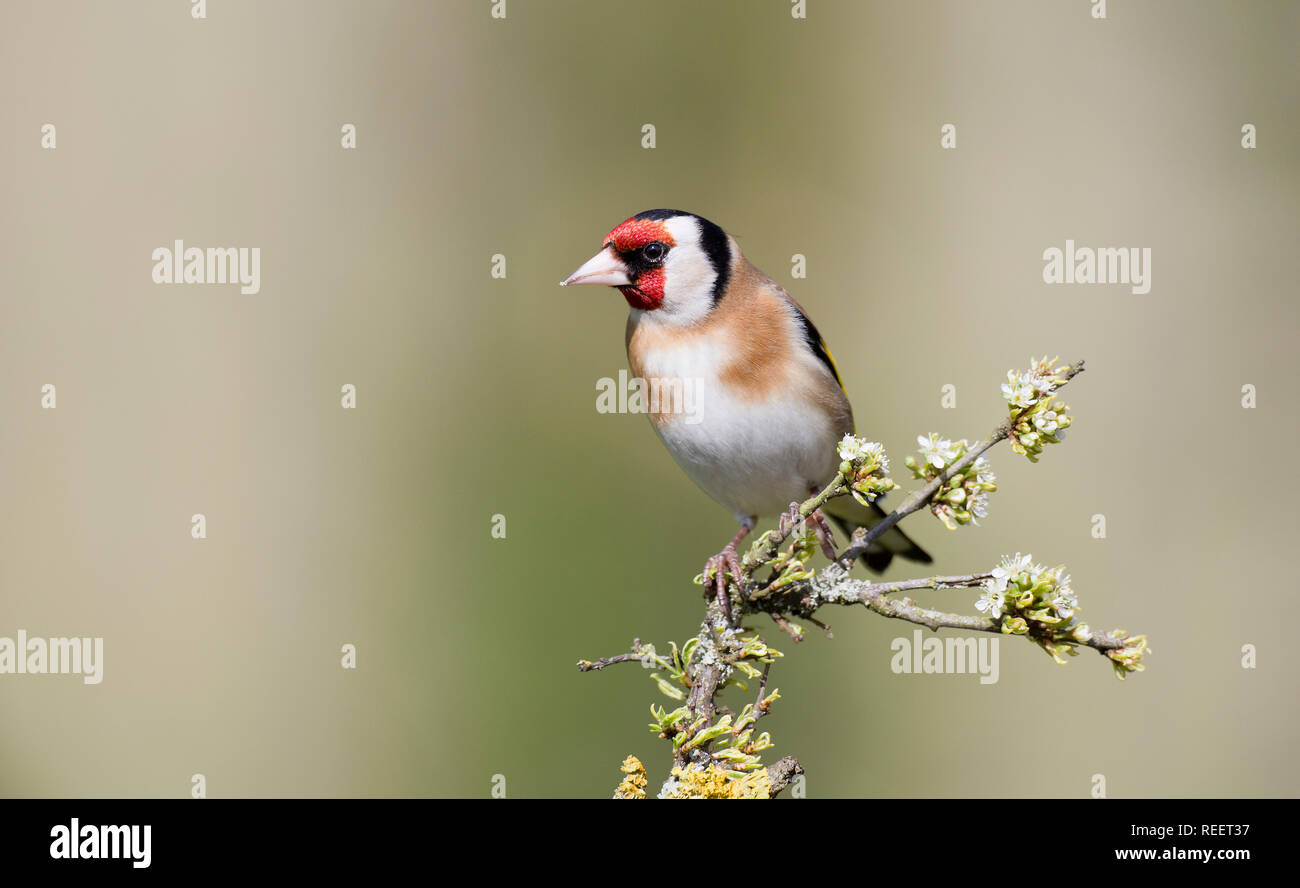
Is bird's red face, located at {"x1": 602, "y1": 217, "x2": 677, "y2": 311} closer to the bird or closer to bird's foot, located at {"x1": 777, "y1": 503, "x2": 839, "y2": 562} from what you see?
the bird

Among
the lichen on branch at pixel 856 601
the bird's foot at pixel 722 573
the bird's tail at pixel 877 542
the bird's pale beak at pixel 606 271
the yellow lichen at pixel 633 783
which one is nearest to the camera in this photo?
the lichen on branch at pixel 856 601

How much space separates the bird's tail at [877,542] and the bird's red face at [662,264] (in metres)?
0.89

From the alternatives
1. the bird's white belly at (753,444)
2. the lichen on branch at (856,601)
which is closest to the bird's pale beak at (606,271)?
the bird's white belly at (753,444)

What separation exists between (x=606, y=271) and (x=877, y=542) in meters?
1.37

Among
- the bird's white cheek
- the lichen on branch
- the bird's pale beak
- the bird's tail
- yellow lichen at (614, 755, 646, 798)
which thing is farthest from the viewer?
the bird's tail

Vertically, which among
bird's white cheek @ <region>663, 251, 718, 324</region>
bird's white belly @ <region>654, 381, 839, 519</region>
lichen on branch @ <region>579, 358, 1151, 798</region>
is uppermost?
bird's white cheek @ <region>663, 251, 718, 324</region>

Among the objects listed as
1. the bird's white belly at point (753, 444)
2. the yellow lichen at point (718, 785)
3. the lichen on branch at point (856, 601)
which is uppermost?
the bird's white belly at point (753, 444)

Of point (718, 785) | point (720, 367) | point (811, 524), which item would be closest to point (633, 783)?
point (718, 785)

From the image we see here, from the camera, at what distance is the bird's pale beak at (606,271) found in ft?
11.7

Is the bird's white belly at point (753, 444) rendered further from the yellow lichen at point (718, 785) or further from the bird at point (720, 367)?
the yellow lichen at point (718, 785)

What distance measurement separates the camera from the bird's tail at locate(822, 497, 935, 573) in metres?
3.95

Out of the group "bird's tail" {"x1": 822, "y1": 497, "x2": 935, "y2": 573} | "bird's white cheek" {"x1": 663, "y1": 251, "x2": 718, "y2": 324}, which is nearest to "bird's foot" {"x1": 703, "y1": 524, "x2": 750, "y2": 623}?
"bird's white cheek" {"x1": 663, "y1": 251, "x2": 718, "y2": 324}

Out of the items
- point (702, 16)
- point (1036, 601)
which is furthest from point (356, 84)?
point (1036, 601)

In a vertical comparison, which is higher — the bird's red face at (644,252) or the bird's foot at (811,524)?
the bird's red face at (644,252)
